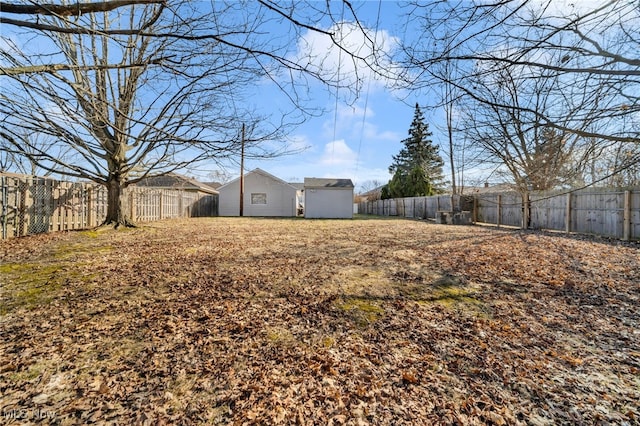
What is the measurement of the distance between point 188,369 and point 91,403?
0.53 meters

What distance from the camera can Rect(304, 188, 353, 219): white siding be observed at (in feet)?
67.1

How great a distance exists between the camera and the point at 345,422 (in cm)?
158

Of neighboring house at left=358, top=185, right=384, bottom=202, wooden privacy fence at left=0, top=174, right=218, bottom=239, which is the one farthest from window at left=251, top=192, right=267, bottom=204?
neighboring house at left=358, top=185, right=384, bottom=202

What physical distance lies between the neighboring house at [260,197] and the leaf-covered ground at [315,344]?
1825 centimetres

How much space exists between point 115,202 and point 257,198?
45.4 feet

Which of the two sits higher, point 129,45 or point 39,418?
point 129,45

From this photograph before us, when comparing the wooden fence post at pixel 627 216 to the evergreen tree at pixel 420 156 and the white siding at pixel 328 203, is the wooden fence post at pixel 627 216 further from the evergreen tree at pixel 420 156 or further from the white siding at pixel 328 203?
the evergreen tree at pixel 420 156

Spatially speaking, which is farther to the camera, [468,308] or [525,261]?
[525,261]

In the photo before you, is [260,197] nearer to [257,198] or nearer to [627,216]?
[257,198]

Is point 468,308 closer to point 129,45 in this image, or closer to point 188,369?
point 188,369

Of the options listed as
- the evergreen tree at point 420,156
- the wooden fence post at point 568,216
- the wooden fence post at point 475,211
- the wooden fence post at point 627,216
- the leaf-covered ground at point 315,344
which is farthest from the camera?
the evergreen tree at point 420,156

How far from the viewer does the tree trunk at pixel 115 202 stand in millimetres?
9289

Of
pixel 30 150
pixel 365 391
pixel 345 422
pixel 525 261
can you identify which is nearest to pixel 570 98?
pixel 525 261

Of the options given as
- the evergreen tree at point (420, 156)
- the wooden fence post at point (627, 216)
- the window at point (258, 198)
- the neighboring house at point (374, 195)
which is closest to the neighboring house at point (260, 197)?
the window at point (258, 198)
